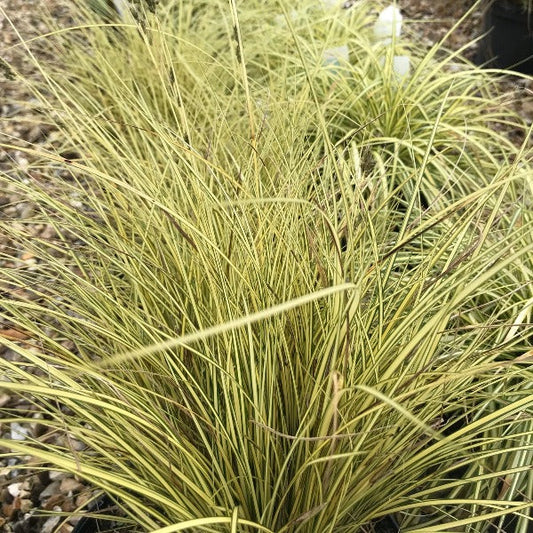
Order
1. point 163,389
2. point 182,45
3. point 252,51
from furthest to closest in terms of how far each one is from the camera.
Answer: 1. point 252,51
2. point 182,45
3. point 163,389

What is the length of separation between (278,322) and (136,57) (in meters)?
1.45

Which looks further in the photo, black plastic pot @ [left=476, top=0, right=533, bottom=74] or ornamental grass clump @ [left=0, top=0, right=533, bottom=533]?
black plastic pot @ [left=476, top=0, right=533, bottom=74]

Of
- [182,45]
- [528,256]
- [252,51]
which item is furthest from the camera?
[252,51]

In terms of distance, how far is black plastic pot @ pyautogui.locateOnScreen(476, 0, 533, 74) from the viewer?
101 inches

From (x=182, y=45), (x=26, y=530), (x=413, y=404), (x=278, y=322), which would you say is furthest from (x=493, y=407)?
(x=182, y=45)

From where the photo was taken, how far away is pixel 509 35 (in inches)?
104

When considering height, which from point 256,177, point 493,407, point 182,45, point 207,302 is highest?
point 182,45

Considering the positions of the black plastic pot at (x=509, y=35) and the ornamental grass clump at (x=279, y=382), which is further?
the black plastic pot at (x=509, y=35)

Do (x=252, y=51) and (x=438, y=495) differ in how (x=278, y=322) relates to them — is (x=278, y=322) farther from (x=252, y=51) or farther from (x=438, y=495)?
(x=252, y=51)

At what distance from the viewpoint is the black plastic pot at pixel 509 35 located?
257 centimetres

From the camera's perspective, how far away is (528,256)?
4.07 ft

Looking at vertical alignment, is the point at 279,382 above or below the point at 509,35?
below

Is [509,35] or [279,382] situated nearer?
[279,382]

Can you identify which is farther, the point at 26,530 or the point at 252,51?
the point at 252,51
